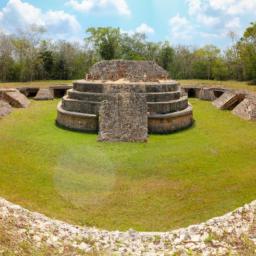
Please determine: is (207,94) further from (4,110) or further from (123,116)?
(4,110)

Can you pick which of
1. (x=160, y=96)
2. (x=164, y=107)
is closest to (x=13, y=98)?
(x=160, y=96)

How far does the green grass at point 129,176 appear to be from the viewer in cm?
783

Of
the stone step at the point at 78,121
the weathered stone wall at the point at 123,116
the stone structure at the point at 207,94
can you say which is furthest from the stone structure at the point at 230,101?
the stone step at the point at 78,121

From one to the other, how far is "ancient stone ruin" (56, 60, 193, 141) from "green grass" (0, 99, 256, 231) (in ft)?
2.33

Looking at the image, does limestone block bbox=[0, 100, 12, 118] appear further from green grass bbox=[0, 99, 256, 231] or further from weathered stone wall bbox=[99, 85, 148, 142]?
weathered stone wall bbox=[99, 85, 148, 142]

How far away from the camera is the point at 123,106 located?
1444 centimetres

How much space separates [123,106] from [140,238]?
28.7 feet

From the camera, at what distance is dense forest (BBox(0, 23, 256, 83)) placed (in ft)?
115

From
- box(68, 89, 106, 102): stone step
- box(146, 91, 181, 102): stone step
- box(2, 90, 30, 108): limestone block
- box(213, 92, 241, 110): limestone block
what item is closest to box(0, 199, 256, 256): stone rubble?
box(68, 89, 106, 102): stone step

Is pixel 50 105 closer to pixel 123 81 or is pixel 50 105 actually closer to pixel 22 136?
pixel 123 81

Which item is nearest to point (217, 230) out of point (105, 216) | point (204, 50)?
point (105, 216)

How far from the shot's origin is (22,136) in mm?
13617

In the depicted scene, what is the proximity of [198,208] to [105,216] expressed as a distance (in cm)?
220

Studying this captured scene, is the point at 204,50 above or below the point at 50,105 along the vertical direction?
above
